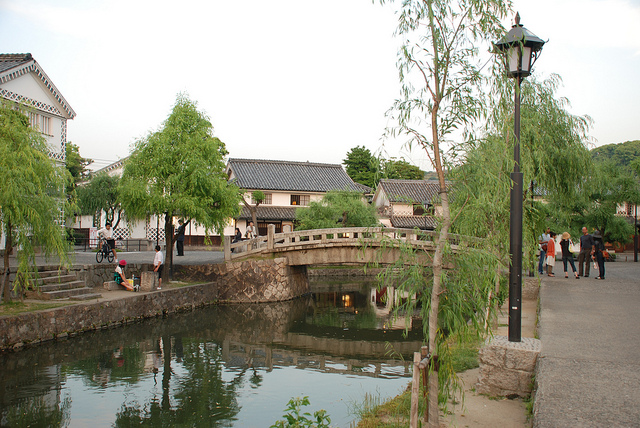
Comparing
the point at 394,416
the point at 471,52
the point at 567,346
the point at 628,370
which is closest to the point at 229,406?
the point at 394,416

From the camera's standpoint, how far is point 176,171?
59.0 feet

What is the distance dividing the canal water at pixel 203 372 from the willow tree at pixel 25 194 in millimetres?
2253

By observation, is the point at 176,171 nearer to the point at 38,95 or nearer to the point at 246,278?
the point at 246,278

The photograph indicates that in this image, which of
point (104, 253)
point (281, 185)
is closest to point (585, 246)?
point (104, 253)

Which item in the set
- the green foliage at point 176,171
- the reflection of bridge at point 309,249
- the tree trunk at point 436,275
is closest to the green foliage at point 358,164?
the reflection of bridge at point 309,249

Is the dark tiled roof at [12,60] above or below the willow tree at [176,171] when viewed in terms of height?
above

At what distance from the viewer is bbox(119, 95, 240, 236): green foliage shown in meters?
17.7

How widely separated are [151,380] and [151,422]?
2267 mm

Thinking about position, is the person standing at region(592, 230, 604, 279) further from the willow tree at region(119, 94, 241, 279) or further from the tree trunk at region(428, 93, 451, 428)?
the willow tree at region(119, 94, 241, 279)

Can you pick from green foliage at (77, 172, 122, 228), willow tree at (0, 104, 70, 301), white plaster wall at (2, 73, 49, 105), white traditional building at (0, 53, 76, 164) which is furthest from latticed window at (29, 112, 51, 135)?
green foliage at (77, 172, 122, 228)

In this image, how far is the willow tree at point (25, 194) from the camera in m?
10.9

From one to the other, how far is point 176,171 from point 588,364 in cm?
1513

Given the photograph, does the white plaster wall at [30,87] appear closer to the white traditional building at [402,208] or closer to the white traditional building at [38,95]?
the white traditional building at [38,95]

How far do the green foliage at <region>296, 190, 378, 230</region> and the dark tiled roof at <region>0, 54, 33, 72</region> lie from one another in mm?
15393
